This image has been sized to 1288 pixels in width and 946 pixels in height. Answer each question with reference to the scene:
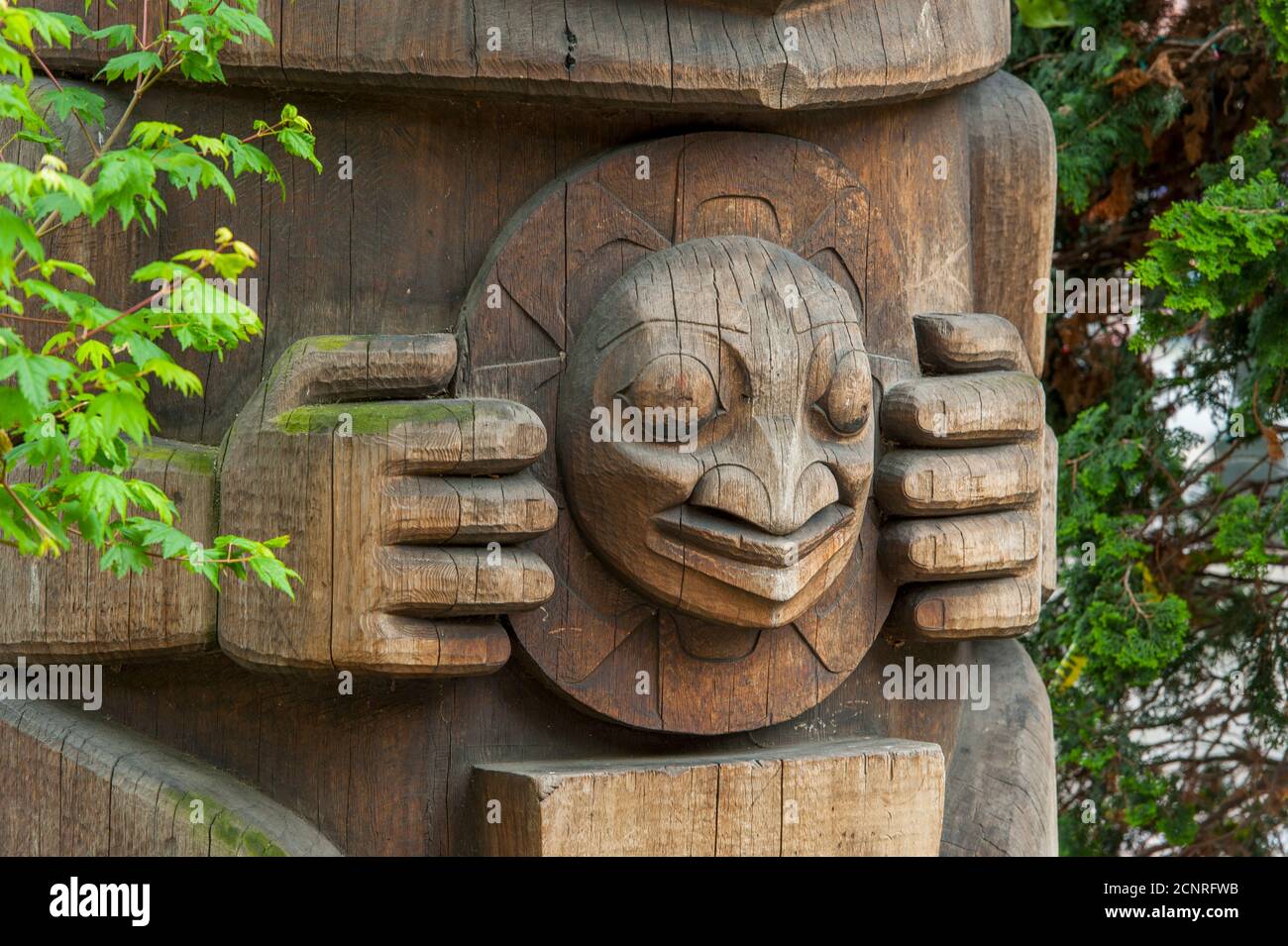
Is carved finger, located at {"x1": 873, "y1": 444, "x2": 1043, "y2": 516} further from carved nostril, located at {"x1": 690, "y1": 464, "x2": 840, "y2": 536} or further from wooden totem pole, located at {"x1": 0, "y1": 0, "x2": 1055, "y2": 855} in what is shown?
carved nostril, located at {"x1": 690, "y1": 464, "x2": 840, "y2": 536}

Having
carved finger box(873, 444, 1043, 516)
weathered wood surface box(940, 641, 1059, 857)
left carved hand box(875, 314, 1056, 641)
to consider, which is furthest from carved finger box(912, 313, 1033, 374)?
weathered wood surface box(940, 641, 1059, 857)

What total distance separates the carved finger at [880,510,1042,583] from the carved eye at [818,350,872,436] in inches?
11.6

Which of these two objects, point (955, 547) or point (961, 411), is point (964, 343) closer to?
point (961, 411)

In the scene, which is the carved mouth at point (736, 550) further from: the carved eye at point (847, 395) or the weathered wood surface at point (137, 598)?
the weathered wood surface at point (137, 598)

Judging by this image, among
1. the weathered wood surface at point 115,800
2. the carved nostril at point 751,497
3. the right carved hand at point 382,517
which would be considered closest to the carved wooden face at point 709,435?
the carved nostril at point 751,497

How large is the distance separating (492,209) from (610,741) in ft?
3.79

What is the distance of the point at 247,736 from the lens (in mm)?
3760

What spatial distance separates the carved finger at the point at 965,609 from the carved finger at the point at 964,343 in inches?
19.2

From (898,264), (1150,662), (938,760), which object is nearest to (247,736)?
(938,760)

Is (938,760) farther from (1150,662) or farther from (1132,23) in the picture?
(1132,23)

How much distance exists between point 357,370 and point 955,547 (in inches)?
52.9

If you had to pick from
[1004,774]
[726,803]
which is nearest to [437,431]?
[726,803]

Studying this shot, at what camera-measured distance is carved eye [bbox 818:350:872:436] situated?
3.74 m

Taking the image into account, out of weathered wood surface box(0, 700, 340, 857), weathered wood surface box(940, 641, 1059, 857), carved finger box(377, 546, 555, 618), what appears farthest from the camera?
weathered wood surface box(940, 641, 1059, 857)
